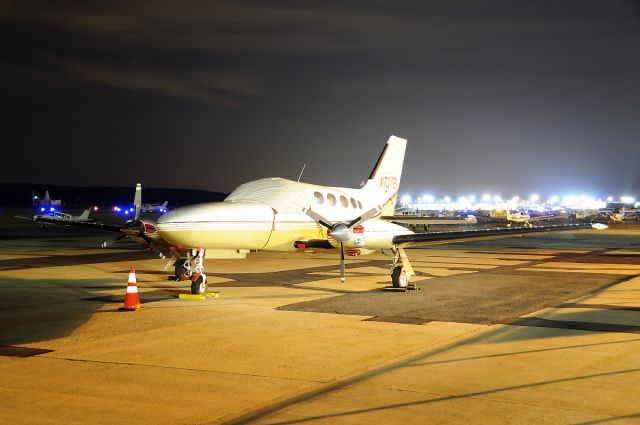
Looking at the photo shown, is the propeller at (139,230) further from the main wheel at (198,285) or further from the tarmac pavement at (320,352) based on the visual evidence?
the tarmac pavement at (320,352)

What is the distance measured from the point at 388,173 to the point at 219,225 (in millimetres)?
9871

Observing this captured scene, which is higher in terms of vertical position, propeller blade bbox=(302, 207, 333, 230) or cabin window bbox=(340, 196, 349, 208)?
cabin window bbox=(340, 196, 349, 208)

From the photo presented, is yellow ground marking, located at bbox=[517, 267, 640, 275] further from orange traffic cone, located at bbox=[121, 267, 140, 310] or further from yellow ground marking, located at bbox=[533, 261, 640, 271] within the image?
orange traffic cone, located at bbox=[121, 267, 140, 310]

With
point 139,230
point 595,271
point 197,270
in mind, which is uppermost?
point 139,230

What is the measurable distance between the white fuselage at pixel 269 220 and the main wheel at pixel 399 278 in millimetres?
819

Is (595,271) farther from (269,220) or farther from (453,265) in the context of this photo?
(269,220)

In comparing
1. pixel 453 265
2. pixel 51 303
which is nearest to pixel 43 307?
pixel 51 303

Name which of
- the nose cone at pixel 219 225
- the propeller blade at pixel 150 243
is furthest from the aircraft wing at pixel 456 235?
the propeller blade at pixel 150 243

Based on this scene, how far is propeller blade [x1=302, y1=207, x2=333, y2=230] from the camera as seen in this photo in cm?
1888

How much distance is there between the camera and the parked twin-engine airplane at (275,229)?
53.5 feet

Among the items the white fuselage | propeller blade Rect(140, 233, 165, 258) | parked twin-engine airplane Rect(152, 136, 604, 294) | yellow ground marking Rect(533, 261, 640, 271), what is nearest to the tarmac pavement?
parked twin-engine airplane Rect(152, 136, 604, 294)

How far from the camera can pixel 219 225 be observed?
16.6 meters

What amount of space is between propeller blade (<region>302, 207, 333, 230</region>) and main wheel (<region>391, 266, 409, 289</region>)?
7.69ft

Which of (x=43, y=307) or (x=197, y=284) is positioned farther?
(x=197, y=284)
